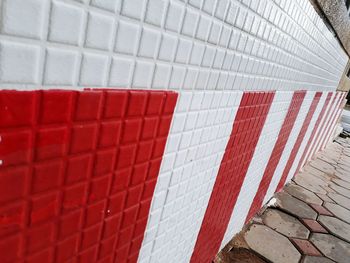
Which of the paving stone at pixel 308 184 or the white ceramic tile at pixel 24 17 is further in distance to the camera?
the paving stone at pixel 308 184

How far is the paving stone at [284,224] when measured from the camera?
3865 millimetres

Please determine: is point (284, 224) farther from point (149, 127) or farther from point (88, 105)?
point (88, 105)

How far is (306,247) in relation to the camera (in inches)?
142

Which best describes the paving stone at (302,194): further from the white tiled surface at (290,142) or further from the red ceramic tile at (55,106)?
the red ceramic tile at (55,106)

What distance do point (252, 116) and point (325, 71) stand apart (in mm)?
3020

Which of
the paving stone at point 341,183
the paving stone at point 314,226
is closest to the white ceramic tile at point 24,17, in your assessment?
the paving stone at point 314,226

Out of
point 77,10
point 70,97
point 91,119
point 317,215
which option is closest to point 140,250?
point 91,119

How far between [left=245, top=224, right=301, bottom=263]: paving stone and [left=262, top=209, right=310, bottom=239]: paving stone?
0.15 m

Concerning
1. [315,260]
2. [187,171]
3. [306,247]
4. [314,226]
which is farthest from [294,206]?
[187,171]

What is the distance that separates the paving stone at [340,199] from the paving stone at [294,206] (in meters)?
0.95

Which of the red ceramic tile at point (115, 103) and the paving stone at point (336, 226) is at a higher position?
the red ceramic tile at point (115, 103)

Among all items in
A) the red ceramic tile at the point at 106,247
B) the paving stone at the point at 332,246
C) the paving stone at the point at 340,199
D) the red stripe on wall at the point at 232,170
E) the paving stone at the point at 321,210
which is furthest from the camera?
the paving stone at the point at 340,199

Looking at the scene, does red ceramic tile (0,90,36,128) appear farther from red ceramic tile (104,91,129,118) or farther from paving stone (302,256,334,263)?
paving stone (302,256,334,263)

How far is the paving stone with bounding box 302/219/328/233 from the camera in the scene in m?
4.12
